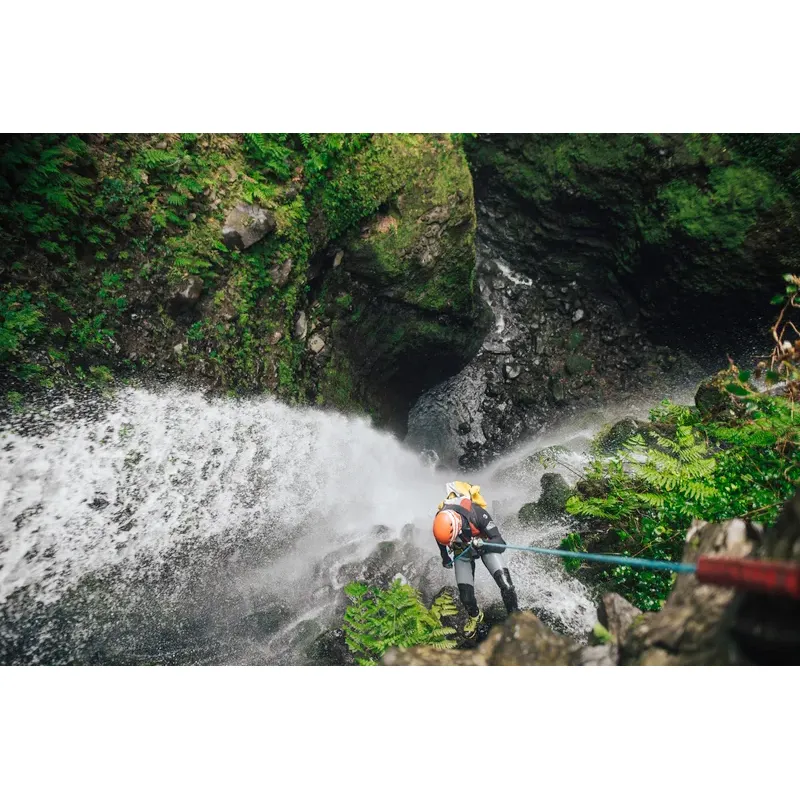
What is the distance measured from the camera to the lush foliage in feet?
13.0

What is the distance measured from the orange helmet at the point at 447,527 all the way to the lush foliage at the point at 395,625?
602 millimetres

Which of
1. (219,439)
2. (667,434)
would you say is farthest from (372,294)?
(667,434)

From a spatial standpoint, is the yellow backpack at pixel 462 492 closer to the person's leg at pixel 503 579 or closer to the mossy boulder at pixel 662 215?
the person's leg at pixel 503 579

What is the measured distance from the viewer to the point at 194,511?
5.33 meters

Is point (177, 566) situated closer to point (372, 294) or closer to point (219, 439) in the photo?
point (219, 439)

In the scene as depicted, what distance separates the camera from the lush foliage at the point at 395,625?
3.95 meters

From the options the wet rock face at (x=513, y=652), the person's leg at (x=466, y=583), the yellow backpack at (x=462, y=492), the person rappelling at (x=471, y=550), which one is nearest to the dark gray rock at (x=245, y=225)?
the yellow backpack at (x=462, y=492)

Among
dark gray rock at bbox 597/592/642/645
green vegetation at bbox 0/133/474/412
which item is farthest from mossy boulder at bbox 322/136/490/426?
dark gray rock at bbox 597/592/642/645

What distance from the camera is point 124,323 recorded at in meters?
5.18

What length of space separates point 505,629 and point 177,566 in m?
4.06

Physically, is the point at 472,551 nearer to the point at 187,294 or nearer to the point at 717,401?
the point at 717,401

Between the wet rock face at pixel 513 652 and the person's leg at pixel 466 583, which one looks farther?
the person's leg at pixel 466 583

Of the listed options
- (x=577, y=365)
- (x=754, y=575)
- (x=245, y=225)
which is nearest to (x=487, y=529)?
(x=754, y=575)

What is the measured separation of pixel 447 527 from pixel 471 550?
0.56m
